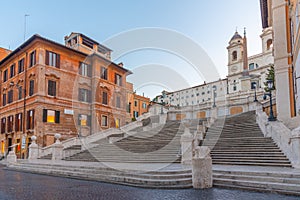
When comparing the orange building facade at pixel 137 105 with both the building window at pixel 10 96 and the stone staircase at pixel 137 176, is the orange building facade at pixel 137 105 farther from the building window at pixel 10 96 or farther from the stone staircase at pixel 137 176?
the stone staircase at pixel 137 176

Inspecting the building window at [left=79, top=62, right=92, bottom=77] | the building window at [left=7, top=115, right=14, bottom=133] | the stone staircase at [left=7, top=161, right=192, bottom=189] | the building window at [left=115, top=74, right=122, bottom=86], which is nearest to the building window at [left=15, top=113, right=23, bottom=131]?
the building window at [left=7, top=115, right=14, bottom=133]

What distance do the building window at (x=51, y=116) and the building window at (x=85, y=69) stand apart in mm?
5923

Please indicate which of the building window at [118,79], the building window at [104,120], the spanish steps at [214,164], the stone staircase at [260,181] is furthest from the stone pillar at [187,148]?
the building window at [118,79]

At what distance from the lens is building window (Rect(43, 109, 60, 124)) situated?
2582 cm

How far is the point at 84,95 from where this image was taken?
30.5 meters

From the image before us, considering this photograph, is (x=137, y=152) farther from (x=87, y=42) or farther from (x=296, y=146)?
(x=87, y=42)

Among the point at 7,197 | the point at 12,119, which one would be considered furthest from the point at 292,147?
the point at 12,119

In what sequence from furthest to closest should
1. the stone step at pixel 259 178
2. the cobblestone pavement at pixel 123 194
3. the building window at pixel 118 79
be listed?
the building window at pixel 118 79 < the stone step at pixel 259 178 < the cobblestone pavement at pixel 123 194

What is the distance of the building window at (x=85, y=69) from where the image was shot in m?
30.6

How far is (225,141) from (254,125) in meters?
3.60

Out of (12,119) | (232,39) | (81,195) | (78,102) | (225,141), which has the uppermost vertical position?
(232,39)

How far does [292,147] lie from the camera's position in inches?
401

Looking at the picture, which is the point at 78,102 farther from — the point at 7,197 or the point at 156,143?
the point at 7,197

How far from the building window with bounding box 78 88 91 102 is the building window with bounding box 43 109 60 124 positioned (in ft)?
12.5
